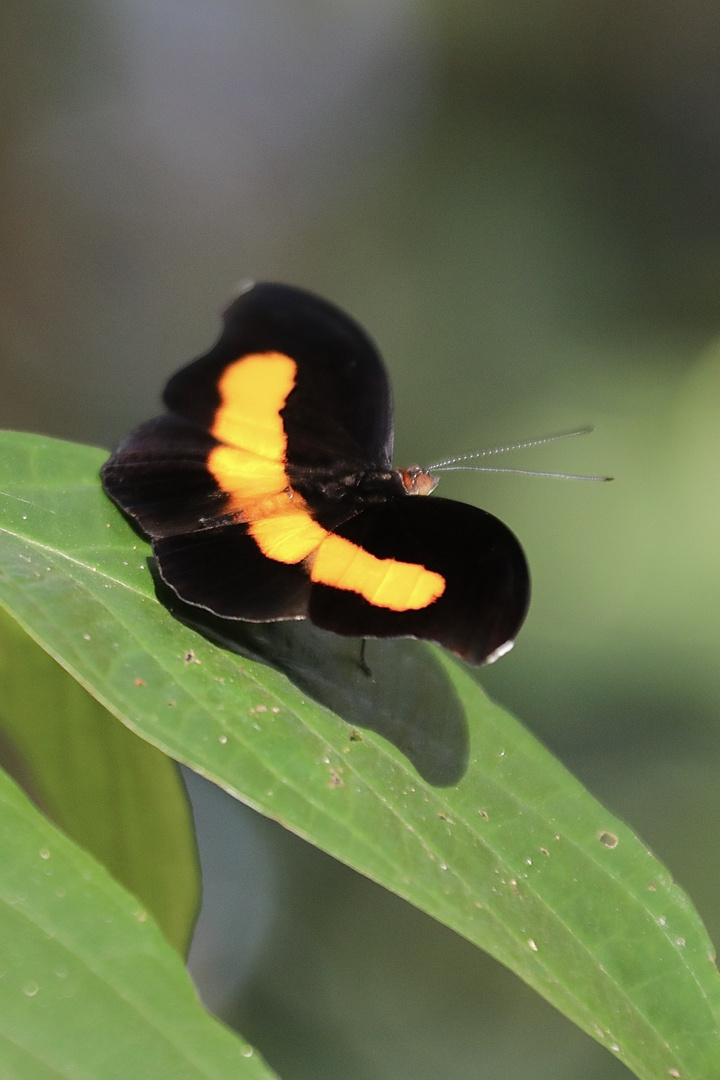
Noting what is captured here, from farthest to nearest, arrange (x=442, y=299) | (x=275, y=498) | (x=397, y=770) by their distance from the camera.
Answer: (x=442, y=299)
(x=275, y=498)
(x=397, y=770)

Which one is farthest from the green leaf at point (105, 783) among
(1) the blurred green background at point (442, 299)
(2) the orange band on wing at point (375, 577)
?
(1) the blurred green background at point (442, 299)

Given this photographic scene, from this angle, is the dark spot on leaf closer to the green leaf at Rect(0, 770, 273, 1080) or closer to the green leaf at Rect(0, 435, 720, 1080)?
the green leaf at Rect(0, 435, 720, 1080)

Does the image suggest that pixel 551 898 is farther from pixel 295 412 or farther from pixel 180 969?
pixel 295 412

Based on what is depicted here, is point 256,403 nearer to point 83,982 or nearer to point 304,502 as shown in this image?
point 304,502

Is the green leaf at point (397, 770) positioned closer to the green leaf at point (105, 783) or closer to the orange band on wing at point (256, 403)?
the green leaf at point (105, 783)

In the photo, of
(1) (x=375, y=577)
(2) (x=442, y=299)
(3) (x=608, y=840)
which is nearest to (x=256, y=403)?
(1) (x=375, y=577)

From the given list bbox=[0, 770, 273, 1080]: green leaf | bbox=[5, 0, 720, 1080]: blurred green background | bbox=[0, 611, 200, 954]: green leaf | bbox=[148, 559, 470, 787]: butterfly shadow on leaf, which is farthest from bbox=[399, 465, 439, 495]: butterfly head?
bbox=[5, 0, 720, 1080]: blurred green background

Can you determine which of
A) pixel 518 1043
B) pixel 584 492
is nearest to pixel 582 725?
pixel 584 492
